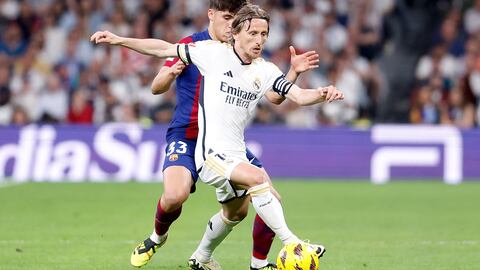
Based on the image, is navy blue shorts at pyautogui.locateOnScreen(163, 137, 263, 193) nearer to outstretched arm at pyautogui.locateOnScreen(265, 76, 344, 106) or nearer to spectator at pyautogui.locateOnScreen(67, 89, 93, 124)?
outstretched arm at pyautogui.locateOnScreen(265, 76, 344, 106)

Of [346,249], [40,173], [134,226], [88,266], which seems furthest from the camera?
[40,173]

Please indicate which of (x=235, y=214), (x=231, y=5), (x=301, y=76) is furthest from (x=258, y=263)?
(x=301, y=76)

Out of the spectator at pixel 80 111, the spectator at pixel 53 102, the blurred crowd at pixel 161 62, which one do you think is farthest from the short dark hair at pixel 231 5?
the spectator at pixel 53 102

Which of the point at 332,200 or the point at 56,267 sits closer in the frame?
the point at 56,267

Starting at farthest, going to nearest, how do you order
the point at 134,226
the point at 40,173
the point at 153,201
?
the point at 40,173, the point at 153,201, the point at 134,226

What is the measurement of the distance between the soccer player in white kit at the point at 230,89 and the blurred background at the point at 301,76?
9.95m

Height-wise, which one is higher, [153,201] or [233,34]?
[233,34]

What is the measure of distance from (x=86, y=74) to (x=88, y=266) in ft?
39.9

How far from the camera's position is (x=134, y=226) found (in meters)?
12.5

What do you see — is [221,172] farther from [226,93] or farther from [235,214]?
[235,214]

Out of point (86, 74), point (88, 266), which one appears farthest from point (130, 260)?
point (86, 74)

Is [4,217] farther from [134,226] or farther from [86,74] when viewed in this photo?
[86,74]

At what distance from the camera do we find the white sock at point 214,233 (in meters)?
8.97

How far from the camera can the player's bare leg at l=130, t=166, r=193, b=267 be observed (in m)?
8.77
